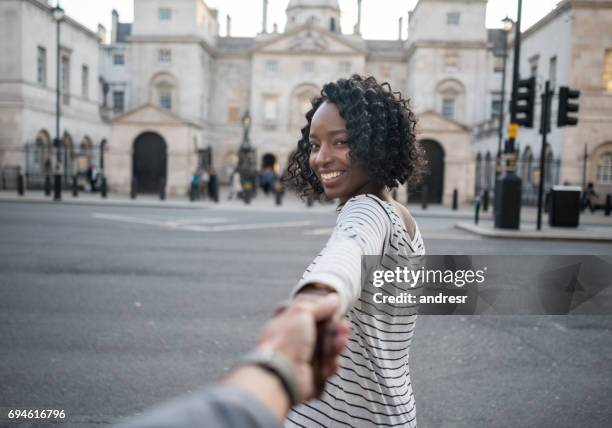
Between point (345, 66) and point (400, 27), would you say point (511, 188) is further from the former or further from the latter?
point (400, 27)

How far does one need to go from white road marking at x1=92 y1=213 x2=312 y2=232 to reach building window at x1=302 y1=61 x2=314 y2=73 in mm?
38150

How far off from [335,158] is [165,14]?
2069 inches

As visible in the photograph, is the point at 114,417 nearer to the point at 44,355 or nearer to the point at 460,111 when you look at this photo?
the point at 44,355

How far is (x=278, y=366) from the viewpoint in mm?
669

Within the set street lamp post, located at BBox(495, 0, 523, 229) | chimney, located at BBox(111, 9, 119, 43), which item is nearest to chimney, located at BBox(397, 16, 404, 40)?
chimney, located at BBox(111, 9, 119, 43)

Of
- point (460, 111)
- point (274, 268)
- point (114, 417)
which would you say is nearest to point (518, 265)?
point (114, 417)

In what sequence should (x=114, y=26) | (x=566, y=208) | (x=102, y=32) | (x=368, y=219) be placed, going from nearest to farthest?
(x=368, y=219), (x=566, y=208), (x=114, y=26), (x=102, y=32)

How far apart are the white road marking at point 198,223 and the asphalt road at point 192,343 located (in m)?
4.14

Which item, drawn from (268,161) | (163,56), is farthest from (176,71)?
(268,161)

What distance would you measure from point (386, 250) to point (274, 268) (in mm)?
6923

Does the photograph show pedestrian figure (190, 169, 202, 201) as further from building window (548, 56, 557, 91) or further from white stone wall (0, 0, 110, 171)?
building window (548, 56, 557, 91)

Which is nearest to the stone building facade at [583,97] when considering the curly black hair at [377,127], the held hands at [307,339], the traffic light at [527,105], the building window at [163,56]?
the traffic light at [527,105]

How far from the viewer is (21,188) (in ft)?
76.9

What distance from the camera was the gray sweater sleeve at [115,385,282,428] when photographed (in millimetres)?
565
